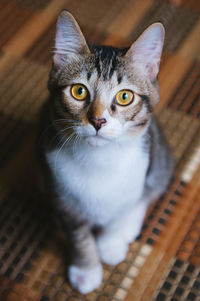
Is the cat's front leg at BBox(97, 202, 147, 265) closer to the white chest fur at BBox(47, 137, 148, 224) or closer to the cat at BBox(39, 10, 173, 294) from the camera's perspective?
the cat at BBox(39, 10, 173, 294)

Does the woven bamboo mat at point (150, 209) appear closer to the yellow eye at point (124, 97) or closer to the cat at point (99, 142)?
the cat at point (99, 142)

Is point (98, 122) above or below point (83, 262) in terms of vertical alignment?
above

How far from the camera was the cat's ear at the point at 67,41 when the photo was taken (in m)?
0.82

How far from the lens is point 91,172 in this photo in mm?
918

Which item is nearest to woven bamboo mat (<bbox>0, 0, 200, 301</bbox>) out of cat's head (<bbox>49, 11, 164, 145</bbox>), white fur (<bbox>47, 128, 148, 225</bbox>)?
white fur (<bbox>47, 128, 148, 225</bbox>)

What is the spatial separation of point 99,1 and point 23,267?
1.22 metres

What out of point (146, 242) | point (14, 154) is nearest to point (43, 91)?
point (14, 154)

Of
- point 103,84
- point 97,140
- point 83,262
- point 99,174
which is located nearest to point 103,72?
point 103,84

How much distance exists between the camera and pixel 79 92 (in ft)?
2.70

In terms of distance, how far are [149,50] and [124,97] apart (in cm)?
13

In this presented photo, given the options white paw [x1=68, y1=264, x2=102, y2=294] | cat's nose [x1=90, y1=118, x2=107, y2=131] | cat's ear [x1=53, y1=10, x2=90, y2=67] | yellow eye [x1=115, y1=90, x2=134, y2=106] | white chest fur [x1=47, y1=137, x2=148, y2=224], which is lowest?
white paw [x1=68, y1=264, x2=102, y2=294]

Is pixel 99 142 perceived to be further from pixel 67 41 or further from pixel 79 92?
pixel 67 41

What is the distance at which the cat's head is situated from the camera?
2.61 ft

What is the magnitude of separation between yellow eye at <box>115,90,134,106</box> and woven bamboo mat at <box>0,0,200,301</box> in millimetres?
487
